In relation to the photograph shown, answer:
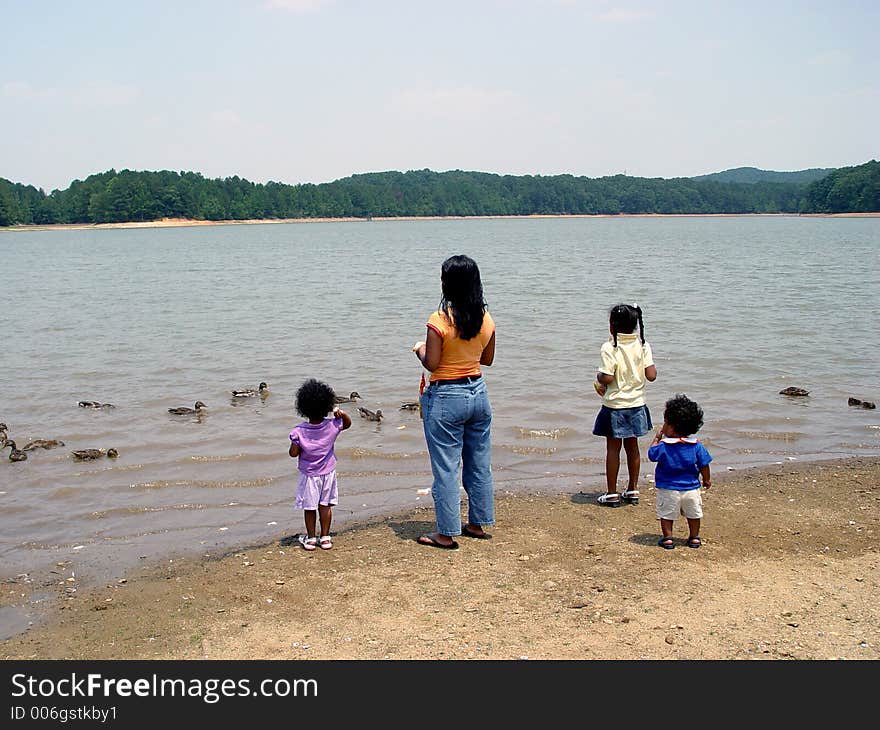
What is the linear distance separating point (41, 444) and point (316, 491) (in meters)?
6.33

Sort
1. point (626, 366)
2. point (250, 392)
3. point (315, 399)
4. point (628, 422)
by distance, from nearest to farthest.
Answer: point (315, 399), point (626, 366), point (628, 422), point (250, 392)

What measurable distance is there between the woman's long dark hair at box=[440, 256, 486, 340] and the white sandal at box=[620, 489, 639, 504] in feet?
9.14

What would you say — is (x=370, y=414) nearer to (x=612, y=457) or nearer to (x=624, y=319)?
A: (x=612, y=457)

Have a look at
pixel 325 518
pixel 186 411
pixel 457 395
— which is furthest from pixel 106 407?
pixel 457 395

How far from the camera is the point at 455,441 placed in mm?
6531

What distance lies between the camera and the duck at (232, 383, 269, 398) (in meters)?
14.5

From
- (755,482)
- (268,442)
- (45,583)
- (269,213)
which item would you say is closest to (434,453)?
(45,583)

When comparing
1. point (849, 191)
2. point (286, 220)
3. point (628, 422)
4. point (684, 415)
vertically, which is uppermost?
point (849, 191)

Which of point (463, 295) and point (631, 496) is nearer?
point (463, 295)

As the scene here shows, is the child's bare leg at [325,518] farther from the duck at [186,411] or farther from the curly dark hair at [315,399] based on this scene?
the duck at [186,411]

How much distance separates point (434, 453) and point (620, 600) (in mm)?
1739

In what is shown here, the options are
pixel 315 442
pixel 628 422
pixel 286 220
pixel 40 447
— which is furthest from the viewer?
pixel 286 220

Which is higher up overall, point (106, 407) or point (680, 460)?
point (680, 460)

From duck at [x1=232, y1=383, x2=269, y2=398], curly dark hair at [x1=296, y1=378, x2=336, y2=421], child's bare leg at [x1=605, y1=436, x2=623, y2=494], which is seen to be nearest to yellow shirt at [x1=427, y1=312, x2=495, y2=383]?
curly dark hair at [x1=296, y1=378, x2=336, y2=421]
